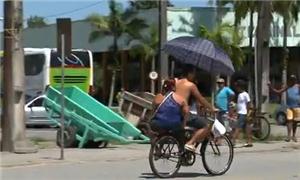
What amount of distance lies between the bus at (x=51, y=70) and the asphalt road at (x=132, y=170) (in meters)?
17.2

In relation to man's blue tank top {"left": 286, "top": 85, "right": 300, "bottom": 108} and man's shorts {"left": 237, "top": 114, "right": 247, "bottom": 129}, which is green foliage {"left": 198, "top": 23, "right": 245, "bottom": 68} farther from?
man's shorts {"left": 237, "top": 114, "right": 247, "bottom": 129}

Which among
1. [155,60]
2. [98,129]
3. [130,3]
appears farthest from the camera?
[130,3]

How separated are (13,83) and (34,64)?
1801 centimetres

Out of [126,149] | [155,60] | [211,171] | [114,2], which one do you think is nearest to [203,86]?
[155,60]

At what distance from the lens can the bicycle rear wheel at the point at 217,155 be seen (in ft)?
41.7

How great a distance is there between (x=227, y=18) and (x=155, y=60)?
5.48m

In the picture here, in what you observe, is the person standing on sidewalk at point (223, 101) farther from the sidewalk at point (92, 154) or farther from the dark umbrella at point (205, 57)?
the dark umbrella at point (205, 57)

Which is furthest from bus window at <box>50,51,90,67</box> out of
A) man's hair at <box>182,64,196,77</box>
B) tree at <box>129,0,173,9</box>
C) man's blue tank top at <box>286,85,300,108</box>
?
man's hair at <box>182,64,196,77</box>

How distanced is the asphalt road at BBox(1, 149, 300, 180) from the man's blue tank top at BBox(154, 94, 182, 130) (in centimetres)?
96

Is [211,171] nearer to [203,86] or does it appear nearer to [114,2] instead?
[203,86]

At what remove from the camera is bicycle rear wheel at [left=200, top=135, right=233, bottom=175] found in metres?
12.7

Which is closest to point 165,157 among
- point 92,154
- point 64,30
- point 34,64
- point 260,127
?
point 64,30

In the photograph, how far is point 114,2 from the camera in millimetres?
50844

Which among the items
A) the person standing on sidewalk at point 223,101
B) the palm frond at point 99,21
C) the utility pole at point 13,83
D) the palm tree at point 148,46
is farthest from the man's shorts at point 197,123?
the palm frond at point 99,21
